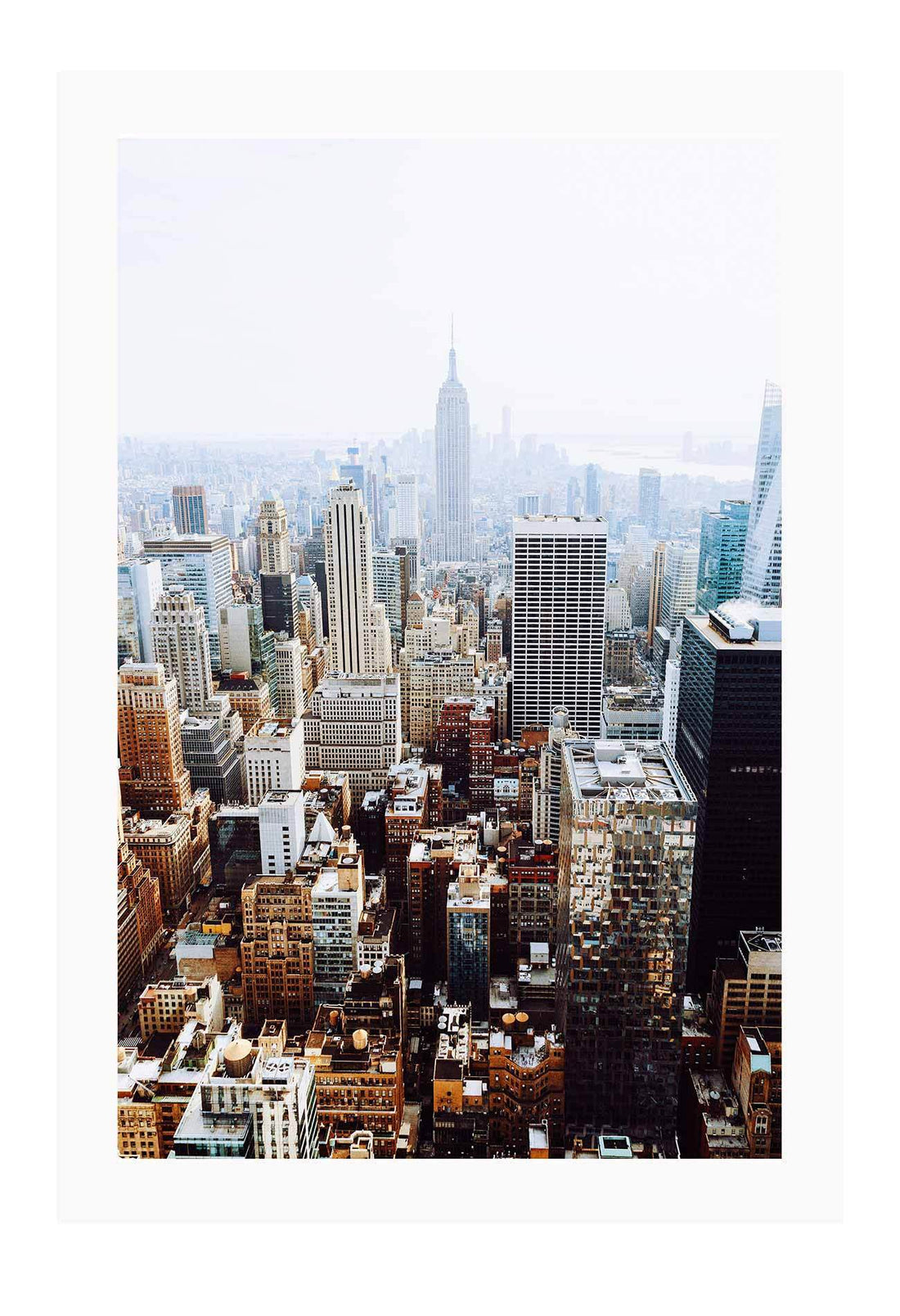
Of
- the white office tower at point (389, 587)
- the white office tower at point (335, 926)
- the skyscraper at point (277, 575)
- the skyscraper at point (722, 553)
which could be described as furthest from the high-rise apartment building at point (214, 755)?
the skyscraper at point (722, 553)

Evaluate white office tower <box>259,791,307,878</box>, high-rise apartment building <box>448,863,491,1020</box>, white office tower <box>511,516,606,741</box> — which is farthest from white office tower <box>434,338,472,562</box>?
high-rise apartment building <box>448,863,491,1020</box>

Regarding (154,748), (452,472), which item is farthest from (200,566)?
(452,472)

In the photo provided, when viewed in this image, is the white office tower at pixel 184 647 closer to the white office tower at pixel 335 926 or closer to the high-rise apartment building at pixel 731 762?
the white office tower at pixel 335 926

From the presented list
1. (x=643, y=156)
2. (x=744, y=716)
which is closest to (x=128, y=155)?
(x=643, y=156)

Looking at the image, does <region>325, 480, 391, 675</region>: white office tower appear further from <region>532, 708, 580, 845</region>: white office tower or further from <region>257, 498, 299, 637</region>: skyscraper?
<region>532, 708, 580, 845</region>: white office tower
